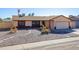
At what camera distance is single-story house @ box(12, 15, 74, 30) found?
7.58 metres

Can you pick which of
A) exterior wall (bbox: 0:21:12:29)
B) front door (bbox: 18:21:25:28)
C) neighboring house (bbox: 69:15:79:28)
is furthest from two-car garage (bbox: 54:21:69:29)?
exterior wall (bbox: 0:21:12:29)

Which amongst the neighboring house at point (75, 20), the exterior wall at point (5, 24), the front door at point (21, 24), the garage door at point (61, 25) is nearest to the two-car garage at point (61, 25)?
the garage door at point (61, 25)

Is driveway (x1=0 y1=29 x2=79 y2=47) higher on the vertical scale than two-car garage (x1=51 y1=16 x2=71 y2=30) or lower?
lower

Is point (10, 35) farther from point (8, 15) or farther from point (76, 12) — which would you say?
point (76, 12)

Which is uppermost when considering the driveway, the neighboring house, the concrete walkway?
the neighboring house

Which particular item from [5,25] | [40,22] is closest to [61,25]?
[40,22]

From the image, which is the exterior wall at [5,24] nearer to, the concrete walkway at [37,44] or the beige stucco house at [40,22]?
the beige stucco house at [40,22]

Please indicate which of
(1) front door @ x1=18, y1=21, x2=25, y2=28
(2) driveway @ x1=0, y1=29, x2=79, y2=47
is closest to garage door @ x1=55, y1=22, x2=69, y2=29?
(2) driveway @ x1=0, y1=29, x2=79, y2=47

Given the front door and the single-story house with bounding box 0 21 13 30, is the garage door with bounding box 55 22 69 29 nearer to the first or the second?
the front door

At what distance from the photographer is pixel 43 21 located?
759 cm

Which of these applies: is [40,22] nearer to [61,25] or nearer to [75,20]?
[61,25]
